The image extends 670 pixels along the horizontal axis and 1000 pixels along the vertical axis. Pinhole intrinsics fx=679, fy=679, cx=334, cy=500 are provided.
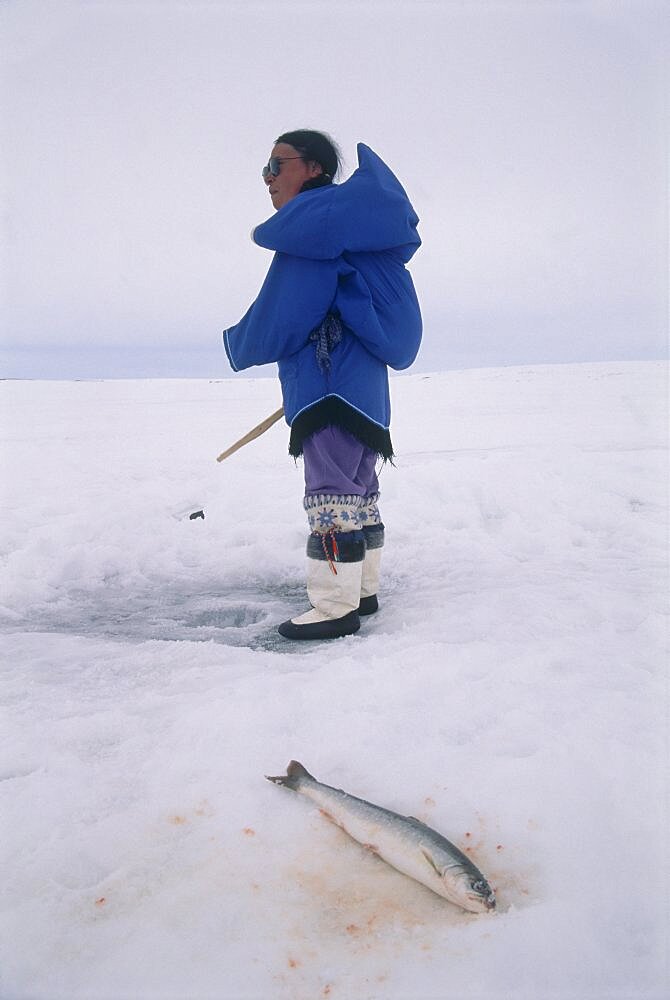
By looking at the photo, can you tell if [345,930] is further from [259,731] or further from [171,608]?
[171,608]

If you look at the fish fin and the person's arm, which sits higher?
the person's arm

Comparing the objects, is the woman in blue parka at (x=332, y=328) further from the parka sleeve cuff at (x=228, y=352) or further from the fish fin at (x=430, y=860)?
the fish fin at (x=430, y=860)

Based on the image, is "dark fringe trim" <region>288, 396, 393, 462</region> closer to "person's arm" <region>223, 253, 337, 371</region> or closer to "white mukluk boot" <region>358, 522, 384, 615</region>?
"person's arm" <region>223, 253, 337, 371</region>

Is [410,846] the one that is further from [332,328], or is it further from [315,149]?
[315,149]

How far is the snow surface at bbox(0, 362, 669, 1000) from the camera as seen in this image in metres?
1.15

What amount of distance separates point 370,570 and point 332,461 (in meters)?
0.58

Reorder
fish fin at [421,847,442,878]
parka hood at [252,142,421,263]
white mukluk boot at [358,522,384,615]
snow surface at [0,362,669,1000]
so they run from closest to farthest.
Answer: snow surface at [0,362,669,1000] → fish fin at [421,847,442,878] → parka hood at [252,142,421,263] → white mukluk boot at [358,522,384,615]

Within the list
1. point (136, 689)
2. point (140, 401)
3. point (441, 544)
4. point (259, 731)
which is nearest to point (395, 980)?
point (259, 731)

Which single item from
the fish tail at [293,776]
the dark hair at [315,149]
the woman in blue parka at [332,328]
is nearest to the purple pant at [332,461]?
the woman in blue parka at [332,328]

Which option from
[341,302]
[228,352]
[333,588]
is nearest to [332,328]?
[341,302]

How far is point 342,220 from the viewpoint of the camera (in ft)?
8.09

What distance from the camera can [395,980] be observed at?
110 cm

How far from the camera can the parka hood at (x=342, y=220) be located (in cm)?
247

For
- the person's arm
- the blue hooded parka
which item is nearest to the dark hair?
the blue hooded parka
